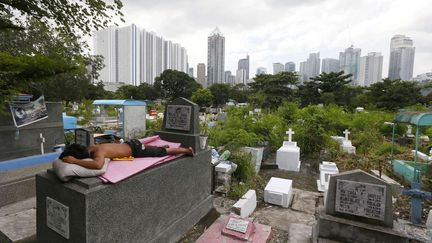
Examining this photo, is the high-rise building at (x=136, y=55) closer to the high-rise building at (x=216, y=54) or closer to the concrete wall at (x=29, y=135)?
the high-rise building at (x=216, y=54)

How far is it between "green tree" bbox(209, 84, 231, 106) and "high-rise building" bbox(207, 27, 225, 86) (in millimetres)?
22730

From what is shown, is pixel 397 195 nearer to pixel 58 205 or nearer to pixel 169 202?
pixel 169 202

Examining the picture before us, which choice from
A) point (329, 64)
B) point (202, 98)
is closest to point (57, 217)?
point (202, 98)

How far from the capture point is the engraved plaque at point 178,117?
426cm

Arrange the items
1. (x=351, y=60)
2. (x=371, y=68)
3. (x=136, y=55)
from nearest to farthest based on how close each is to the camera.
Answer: (x=371, y=68) < (x=136, y=55) < (x=351, y=60)

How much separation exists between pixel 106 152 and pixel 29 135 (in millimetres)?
4570

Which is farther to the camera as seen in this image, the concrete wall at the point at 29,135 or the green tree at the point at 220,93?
the green tree at the point at 220,93

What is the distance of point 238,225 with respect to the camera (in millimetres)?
3480

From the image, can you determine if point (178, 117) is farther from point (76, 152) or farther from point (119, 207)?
point (119, 207)

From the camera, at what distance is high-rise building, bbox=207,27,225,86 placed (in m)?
68.6

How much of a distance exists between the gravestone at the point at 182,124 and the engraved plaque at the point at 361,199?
2.23 m

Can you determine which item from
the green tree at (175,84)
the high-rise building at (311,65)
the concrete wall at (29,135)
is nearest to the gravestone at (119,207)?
the concrete wall at (29,135)

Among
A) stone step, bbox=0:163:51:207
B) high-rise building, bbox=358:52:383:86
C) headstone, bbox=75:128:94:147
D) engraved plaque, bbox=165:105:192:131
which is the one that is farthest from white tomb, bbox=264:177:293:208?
high-rise building, bbox=358:52:383:86

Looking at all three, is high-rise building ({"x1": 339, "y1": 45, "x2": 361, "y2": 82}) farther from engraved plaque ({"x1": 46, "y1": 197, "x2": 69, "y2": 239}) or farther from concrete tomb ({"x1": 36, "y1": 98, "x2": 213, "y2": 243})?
engraved plaque ({"x1": 46, "y1": 197, "x2": 69, "y2": 239})
